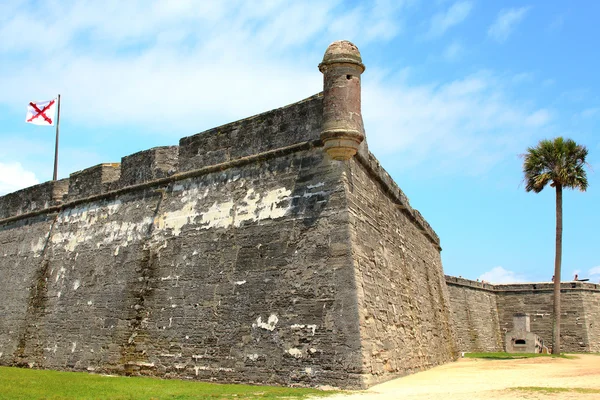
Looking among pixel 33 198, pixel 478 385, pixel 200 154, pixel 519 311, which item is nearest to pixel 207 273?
pixel 200 154

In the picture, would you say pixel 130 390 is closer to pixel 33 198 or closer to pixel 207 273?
pixel 207 273

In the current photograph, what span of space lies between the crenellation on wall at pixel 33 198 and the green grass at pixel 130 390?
7233 millimetres

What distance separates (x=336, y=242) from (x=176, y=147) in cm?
514

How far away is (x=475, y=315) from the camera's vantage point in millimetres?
27406

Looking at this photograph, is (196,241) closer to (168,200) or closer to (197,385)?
(168,200)

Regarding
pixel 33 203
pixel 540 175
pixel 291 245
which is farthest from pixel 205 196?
pixel 540 175

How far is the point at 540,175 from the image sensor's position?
70.6 ft

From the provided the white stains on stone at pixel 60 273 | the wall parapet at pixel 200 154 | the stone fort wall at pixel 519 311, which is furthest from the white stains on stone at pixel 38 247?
the stone fort wall at pixel 519 311

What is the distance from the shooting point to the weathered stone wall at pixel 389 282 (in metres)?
9.92

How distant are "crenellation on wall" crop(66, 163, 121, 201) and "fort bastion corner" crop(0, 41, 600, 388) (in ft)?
0.16

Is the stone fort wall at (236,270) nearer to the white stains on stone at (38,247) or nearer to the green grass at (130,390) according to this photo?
the white stains on stone at (38,247)

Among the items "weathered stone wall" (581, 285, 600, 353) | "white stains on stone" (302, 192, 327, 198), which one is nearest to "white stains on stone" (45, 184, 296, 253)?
"white stains on stone" (302, 192, 327, 198)

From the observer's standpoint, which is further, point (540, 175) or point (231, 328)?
point (540, 175)

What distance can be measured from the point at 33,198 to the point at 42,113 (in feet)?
14.4
